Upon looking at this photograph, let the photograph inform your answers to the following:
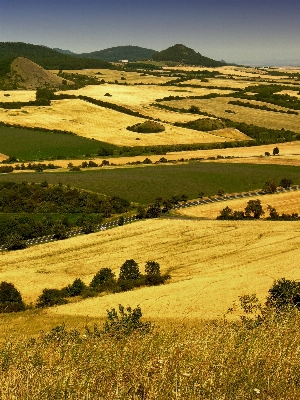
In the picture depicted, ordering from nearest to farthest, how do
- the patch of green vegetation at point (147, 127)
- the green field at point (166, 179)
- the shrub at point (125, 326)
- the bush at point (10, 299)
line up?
the shrub at point (125, 326) < the bush at point (10, 299) < the green field at point (166, 179) < the patch of green vegetation at point (147, 127)

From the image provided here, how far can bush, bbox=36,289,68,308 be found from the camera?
3781cm

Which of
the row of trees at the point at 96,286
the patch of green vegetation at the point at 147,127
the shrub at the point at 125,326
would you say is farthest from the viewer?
the patch of green vegetation at the point at 147,127

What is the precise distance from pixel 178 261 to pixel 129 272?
742 cm

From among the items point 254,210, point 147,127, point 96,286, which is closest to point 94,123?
point 147,127

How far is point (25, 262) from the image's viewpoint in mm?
48062

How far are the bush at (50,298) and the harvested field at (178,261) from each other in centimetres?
154

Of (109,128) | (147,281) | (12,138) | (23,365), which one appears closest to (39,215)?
(147,281)

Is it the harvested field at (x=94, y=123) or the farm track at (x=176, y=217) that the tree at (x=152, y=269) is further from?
the harvested field at (x=94, y=123)

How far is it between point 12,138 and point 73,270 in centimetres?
8633

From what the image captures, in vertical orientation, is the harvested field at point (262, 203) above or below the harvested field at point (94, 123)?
below

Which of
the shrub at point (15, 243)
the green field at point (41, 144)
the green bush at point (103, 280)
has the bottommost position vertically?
the shrub at point (15, 243)

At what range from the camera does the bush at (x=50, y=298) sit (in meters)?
37.8

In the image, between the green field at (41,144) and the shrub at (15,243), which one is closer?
the shrub at (15,243)

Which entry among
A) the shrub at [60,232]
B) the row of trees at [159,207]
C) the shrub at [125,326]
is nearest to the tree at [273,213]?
the row of trees at [159,207]
